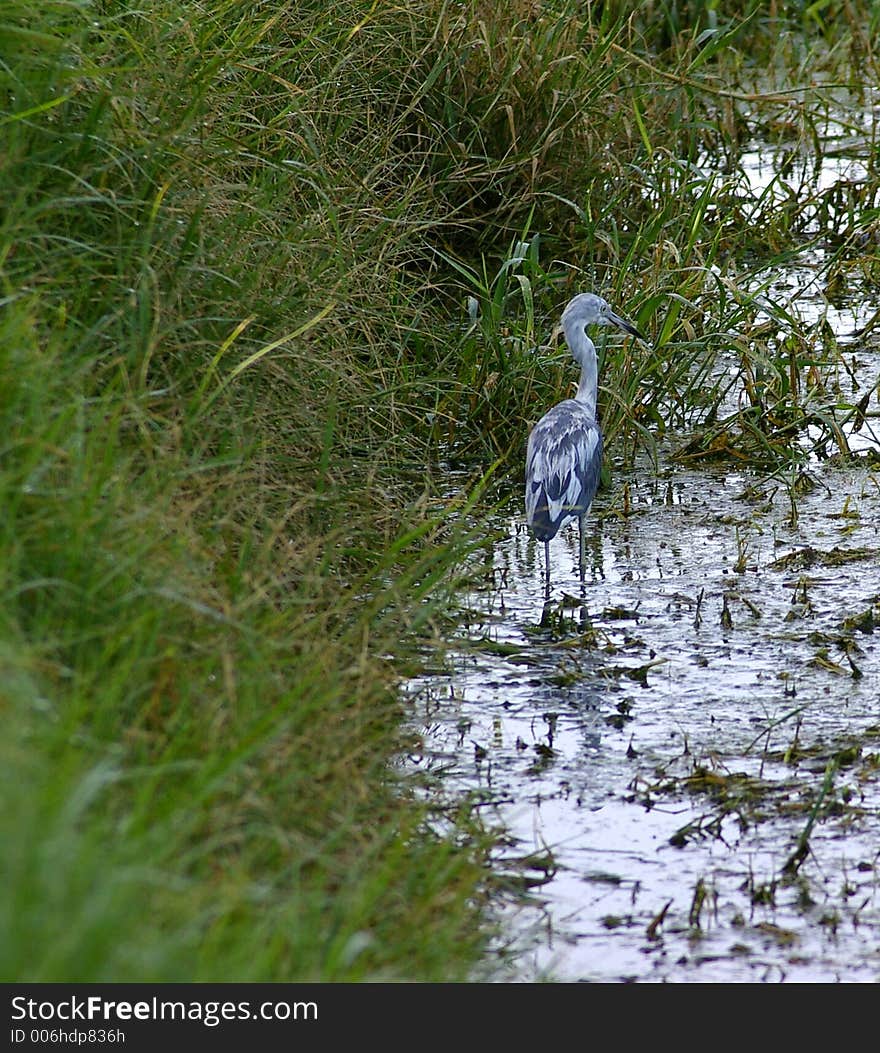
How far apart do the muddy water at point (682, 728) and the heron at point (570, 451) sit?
0.25 metres

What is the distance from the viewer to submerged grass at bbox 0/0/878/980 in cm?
291

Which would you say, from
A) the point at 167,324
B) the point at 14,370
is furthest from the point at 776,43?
the point at 14,370

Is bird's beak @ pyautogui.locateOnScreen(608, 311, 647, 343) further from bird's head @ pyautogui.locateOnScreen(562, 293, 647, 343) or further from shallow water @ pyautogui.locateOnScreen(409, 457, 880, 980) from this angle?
shallow water @ pyautogui.locateOnScreen(409, 457, 880, 980)

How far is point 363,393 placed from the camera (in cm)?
517

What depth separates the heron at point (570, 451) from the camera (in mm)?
5414

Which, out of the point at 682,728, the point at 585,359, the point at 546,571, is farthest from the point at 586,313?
the point at 682,728

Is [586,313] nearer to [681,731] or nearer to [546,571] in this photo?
[546,571]

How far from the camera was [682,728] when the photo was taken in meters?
4.51

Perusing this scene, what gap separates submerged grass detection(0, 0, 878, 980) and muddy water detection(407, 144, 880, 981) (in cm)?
23

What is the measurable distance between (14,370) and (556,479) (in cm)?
220

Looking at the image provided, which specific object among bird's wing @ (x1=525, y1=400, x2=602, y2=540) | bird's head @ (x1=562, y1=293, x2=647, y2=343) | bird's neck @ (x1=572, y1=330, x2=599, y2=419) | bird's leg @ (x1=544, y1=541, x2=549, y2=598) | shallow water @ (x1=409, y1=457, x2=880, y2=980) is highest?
bird's head @ (x1=562, y1=293, x2=647, y2=343)

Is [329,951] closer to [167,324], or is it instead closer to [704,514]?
[167,324]

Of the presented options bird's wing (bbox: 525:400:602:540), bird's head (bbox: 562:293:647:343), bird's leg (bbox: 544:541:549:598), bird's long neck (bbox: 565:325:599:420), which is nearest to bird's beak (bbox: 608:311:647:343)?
bird's head (bbox: 562:293:647:343)

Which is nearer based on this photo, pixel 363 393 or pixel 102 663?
pixel 102 663
